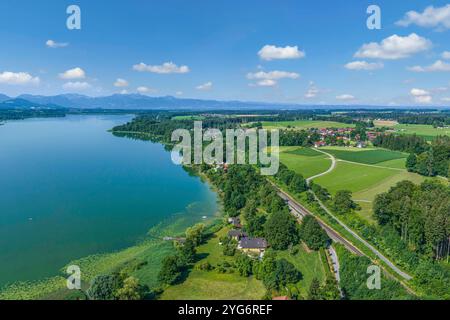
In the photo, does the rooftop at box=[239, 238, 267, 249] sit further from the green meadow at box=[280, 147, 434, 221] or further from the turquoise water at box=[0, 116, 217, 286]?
the green meadow at box=[280, 147, 434, 221]

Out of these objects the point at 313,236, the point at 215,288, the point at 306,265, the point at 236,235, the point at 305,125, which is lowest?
the point at 215,288

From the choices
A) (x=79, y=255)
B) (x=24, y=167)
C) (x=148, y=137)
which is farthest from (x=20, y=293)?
(x=148, y=137)

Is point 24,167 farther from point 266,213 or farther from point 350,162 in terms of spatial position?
point 350,162

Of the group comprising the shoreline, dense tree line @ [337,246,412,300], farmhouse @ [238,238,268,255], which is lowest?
the shoreline

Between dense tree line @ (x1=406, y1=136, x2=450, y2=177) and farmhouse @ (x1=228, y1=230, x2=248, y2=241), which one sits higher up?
dense tree line @ (x1=406, y1=136, x2=450, y2=177)

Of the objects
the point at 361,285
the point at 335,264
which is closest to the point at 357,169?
the point at 335,264

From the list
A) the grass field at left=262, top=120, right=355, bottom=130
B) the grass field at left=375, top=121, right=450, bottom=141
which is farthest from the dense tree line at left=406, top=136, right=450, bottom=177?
the grass field at left=262, top=120, right=355, bottom=130

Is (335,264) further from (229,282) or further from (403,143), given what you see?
(403,143)
